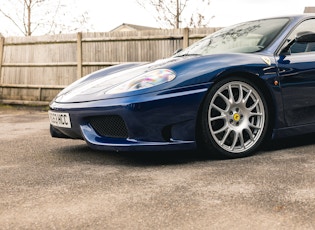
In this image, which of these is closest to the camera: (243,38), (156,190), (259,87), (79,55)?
(156,190)

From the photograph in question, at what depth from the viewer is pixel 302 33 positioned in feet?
14.8

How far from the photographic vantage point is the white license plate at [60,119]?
429 cm

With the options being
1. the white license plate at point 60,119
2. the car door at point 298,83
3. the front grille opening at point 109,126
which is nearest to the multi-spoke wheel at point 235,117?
the car door at point 298,83

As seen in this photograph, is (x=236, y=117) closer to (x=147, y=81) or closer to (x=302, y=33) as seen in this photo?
(x=147, y=81)

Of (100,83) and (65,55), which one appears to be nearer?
(100,83)

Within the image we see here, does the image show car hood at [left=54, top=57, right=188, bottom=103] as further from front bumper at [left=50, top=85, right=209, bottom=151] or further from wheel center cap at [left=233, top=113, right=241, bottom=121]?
wheel center cap at [left=233, top=113, right=241, bottom=121]

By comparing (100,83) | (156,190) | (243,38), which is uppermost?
(243,38)

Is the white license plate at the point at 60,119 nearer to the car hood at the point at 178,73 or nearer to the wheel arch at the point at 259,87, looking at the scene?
the car hood at the point at 178,73

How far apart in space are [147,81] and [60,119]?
2.92ft

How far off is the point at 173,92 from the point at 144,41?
6.92m

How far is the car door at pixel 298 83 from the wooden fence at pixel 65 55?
5.54 metres

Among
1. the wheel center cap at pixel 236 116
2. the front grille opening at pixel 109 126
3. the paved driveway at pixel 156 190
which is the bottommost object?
the paved driveway at pixel 156 190

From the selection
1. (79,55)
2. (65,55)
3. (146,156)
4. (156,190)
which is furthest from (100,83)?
(65,55)

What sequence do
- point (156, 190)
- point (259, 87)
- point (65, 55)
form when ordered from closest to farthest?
point (156, 190), point (259, 87), point (65, 55)
